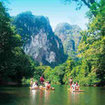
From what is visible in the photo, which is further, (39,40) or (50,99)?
(39,40)

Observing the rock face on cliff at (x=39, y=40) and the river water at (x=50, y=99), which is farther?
the rock face on cliff at (x=39, y=40)

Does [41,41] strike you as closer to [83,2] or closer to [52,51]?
[52,51]

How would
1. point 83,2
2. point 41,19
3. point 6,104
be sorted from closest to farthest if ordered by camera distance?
point 6,104 < point 83,2 < point 41,19

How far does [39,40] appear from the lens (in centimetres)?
15712

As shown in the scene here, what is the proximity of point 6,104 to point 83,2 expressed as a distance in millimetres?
21885

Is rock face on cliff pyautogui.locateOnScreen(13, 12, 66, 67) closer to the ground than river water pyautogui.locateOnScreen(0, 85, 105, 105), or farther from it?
farther from it

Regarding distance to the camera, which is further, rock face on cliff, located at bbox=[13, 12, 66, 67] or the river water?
rock face on cliff, located at bbox=[13, 12, 66, 67]

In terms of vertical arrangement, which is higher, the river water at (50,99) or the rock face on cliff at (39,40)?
the rock face on cliff at (39,40)

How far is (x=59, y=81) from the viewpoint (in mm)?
77500

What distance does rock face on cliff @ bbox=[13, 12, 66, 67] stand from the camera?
15125cm

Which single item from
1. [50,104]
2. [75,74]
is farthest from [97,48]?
[75,74]

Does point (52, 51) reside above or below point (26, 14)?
below

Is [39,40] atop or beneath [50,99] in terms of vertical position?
atop

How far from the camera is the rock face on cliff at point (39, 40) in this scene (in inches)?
5955
